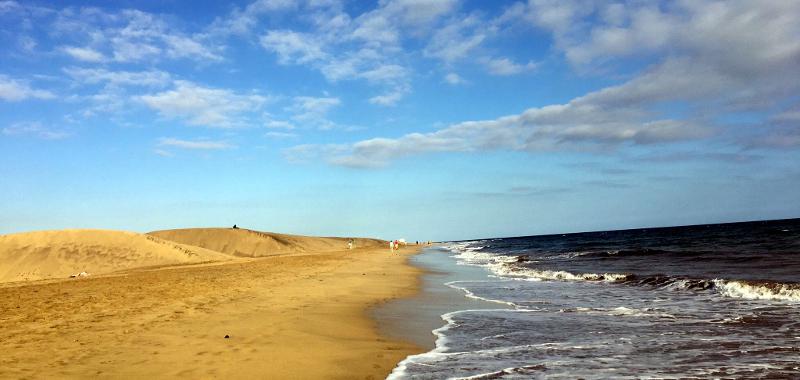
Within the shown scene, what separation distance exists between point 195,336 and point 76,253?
105ft

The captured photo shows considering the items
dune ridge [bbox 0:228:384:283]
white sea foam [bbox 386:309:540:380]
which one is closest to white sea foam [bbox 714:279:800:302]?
white sea foam [bbox 386:309:540:380]

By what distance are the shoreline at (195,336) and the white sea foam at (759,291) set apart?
11872 mm

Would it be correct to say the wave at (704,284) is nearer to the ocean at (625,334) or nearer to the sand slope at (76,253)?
the ocean at (625,334)

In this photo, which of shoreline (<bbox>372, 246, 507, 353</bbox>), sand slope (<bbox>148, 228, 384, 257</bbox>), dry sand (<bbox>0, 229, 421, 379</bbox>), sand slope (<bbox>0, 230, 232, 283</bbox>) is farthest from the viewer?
sand slope (<bbox>148, 228, 384, 257</bbox>)

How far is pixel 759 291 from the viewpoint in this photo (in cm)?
1644

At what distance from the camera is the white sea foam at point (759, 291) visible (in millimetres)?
15211

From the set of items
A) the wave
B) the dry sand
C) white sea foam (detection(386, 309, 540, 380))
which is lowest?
the wave

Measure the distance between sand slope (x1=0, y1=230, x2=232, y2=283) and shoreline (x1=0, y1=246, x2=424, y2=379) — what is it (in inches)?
732

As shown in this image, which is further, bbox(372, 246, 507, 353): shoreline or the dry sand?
bbox(372, 246, 507, 353): shoreline

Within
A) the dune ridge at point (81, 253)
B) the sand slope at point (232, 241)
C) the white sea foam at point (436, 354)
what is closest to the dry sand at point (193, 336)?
the white sea foam at point (436, 354)

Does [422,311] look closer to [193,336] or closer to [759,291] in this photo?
[193,336]

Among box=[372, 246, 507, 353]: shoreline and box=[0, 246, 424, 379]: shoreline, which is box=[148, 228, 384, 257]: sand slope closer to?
box=[372, 246, 507, 353]: shoreline

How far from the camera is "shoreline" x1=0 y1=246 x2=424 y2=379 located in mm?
7418

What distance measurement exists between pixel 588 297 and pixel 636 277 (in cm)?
743
